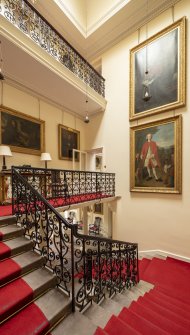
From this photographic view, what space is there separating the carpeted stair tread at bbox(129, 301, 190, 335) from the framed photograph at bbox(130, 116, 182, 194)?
3287 millimetres

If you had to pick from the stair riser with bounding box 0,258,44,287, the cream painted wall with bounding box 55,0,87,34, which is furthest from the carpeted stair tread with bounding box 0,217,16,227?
the cream painted wall with bounding box 55,0,87,34

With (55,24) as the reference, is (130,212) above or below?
below

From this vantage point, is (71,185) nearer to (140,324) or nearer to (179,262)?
(140,324)

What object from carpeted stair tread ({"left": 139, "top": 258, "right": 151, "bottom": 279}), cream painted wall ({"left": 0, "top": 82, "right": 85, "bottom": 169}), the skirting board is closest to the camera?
carpeted stair tread ({"left": 139, "top": 258, "right": 151, "bottom": 279})

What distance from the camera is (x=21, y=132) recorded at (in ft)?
17.1

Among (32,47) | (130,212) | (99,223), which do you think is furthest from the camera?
(99,223)

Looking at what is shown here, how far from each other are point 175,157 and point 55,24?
6.77 m

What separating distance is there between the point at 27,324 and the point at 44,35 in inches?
242

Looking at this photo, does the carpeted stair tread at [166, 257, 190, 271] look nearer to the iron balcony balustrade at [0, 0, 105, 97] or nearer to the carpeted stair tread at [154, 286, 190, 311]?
the carpeted stair tread at [154, 286, 190, 311]

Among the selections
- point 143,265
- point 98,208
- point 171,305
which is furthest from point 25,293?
point 98,208

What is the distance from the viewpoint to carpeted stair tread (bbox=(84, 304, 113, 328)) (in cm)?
190

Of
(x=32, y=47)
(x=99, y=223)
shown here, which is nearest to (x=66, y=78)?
(x=32, y=47)

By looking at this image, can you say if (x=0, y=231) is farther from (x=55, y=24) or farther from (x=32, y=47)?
(x=55, y=24)

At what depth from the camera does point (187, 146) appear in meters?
4.70
